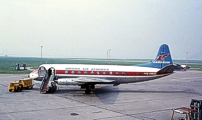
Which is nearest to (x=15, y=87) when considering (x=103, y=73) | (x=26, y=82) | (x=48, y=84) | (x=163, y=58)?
(x=26, y=82)

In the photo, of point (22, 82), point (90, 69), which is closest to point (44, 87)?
point (22, 82)

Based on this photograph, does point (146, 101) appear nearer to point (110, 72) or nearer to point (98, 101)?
point (98, 101)

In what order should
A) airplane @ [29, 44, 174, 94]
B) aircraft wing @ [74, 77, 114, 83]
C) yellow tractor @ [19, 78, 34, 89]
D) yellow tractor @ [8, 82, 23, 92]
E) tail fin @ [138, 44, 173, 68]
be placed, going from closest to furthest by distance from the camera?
aircraft wing @ [74, 77, 114, 83] → yellow tractor @ [8, 82, 23, 92] → airplane @ [29, 44, 174, 94] → tail fin @ [138, 44, 173, 68] → yellow tractor @ [19, 78, 34, 89]

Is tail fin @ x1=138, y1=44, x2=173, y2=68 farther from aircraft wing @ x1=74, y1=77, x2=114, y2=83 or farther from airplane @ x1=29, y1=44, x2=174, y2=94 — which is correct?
aircraft wing @ x1=74, y1=77, x2=114, y2=83

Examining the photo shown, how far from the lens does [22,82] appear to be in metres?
30.1

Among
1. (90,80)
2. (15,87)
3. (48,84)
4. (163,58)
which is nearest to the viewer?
(90,80)

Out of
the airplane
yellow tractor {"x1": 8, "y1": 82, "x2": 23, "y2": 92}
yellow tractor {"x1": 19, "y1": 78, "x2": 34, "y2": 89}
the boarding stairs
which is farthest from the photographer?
yellow tractor {"x1": 19, "y1": 78, "x2": 34, "y2": 89}

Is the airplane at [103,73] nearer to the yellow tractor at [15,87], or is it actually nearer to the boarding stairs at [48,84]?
the boarding stairs at [48,84]

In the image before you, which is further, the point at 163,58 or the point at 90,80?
the point at 163,58

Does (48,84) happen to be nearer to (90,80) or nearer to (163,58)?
(90,80)

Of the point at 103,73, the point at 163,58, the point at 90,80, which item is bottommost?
the point at 90,80

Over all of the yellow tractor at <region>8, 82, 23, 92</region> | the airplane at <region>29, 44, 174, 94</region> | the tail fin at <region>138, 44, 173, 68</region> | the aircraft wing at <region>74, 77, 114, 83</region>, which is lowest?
the yellow tractor at <region>8, 82, 23, 92</region>

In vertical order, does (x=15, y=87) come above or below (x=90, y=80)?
below

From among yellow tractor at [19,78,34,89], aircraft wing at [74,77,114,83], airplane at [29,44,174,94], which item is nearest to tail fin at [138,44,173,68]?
airplane at [29,44,174,94]
